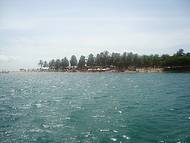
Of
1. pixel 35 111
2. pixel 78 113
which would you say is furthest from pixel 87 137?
pixel 35 111

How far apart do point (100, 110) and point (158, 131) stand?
15565 mm

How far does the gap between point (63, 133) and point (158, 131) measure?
9.87 meters

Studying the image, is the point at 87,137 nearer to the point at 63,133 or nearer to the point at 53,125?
the point at 63,133

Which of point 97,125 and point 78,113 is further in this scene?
point 78,113

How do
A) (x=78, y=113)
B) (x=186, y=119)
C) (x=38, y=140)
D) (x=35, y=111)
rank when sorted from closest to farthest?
1. (x=38, y=140)
2. (x=186, y=119)
3. (x=78, y=113)
4. (x=35, y=111)

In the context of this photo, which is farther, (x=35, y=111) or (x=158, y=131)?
(x=35, y=111)

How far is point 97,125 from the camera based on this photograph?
33.6 meters

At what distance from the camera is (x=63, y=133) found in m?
30.2

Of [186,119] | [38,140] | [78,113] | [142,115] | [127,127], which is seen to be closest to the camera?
[38,140]

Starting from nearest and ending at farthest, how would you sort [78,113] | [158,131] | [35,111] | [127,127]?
[158,131]
[127,127]
[78,113]
[35,111]

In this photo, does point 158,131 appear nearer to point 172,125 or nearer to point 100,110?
point 172,125

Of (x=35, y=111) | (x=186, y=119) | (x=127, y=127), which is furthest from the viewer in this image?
(x=35, y=111)

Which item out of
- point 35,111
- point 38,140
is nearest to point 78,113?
point 35,111

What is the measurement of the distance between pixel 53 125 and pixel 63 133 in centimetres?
439
